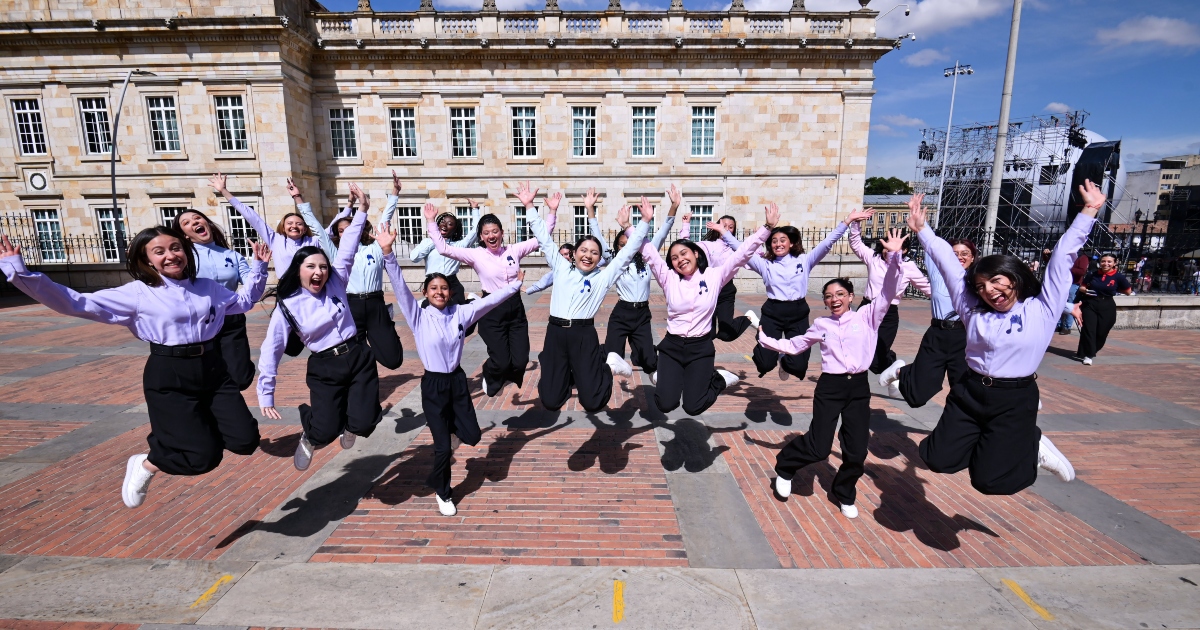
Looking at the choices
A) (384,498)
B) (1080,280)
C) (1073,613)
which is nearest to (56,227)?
(384,498)

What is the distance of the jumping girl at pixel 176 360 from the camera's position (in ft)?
11.3

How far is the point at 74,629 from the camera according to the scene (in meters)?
2.88

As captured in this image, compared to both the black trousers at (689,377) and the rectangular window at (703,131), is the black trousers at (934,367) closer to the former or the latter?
the black trousers at (689,377)

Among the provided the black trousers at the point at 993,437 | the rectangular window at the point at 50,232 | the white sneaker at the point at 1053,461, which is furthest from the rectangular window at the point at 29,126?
the white sneaker at the point at 1053,461

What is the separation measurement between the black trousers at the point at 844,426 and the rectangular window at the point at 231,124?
2477 centimetres

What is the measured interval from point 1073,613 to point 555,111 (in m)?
23.6

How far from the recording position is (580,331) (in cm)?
489

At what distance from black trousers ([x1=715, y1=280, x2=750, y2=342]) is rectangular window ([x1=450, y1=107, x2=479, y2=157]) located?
62.8 ft

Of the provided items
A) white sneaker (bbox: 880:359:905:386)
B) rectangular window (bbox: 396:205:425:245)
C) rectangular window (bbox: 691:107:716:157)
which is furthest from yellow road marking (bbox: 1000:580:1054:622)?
rectangular window (bbox: 396:205:425:245)

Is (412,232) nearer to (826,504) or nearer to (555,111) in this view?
(555,111)

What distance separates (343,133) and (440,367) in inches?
931

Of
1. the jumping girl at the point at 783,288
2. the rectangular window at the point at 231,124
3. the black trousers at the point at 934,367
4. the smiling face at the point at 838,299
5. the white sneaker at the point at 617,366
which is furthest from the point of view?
the rectangular window at the point at 231,124

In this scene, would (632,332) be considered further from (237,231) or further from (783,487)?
(237,231)

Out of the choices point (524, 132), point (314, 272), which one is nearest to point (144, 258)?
point (314, 272)
